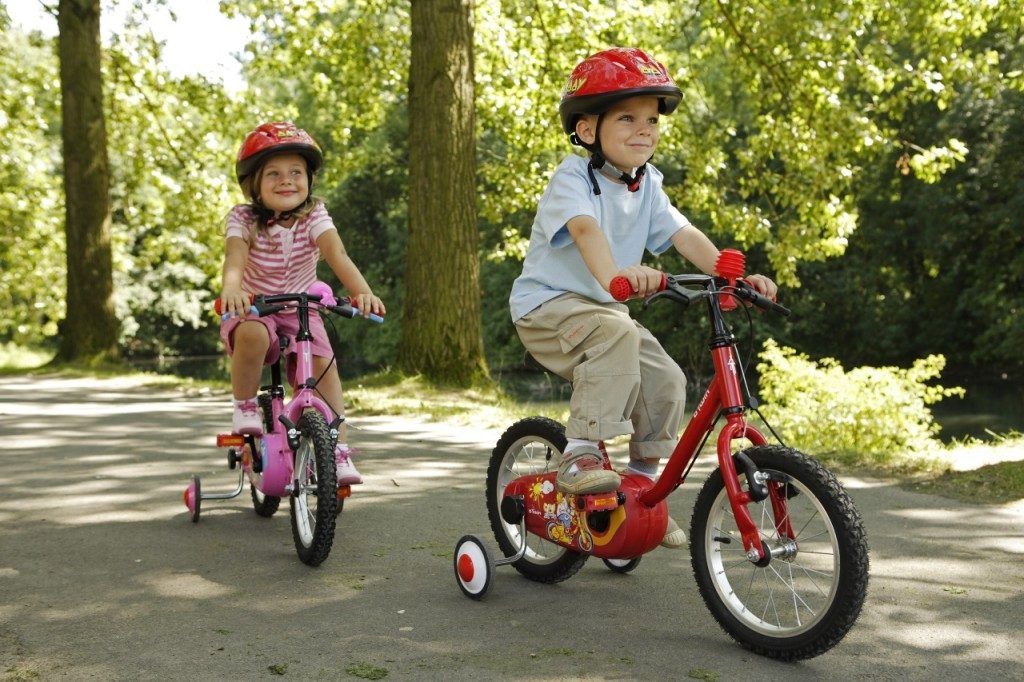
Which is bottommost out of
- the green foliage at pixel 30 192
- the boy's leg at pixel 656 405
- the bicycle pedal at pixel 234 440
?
the bicycle pedal at pixel 234 440

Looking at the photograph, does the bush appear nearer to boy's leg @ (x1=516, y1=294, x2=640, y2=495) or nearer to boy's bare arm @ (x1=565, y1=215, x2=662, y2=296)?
boy's leg @ (x1=516, y1=294, x2=640, y2=495)

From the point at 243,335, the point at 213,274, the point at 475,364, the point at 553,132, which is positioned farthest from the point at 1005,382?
the point at 243,335

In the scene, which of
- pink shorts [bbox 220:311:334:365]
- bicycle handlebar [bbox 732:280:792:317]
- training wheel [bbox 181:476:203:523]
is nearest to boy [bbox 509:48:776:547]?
bicycle handlebar [bbox 732:280:792:317]

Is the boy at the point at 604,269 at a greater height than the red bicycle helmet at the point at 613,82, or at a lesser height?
lesser

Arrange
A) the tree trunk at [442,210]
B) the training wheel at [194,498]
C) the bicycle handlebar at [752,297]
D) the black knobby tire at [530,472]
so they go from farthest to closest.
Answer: the tree trunk at [442,210] < the training wheel at [194,498] < the black knobby tire at [530,472] < the bicycle handlebar at [752,297]

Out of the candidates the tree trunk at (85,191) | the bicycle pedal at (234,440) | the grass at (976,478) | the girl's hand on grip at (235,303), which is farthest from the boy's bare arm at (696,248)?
the tree trunk at (85,191)

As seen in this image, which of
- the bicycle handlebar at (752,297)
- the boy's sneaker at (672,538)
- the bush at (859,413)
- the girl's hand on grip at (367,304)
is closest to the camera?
the bicycle handlebar at (752,297)

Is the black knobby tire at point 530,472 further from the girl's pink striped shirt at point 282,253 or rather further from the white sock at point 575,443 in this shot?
the girl's pink striped shirt at point 282,253

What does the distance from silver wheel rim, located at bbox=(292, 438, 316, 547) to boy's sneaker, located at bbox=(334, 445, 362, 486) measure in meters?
0.11

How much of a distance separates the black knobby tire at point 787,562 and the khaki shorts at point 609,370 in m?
0.43

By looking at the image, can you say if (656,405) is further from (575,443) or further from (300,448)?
(300,448)

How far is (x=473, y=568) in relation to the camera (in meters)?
4.10

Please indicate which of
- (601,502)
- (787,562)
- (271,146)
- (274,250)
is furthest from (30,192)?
(787,562)

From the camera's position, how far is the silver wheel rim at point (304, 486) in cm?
474
